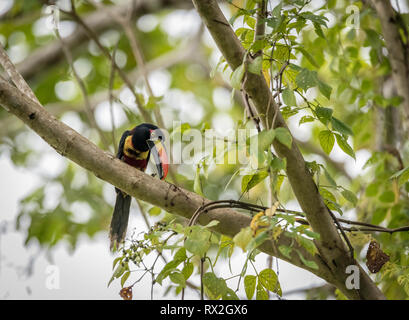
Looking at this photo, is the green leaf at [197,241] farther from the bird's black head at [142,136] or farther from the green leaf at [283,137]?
the bird's black head at [142,136]

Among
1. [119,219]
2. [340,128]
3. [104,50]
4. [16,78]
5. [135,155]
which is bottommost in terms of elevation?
Answer: [340,128]

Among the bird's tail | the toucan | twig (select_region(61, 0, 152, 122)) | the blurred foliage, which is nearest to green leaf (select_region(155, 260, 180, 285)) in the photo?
the blurred foliage

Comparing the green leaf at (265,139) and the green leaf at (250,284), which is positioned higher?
the green leaf at (265,139)

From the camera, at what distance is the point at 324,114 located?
5.21 feet

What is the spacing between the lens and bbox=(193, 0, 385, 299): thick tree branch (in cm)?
160

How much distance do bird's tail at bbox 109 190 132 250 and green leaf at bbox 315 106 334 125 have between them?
1786 mm

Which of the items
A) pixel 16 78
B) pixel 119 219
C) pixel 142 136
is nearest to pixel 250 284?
pixel 16 78

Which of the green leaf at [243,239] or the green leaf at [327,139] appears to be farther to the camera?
the green leaf at [327,139]

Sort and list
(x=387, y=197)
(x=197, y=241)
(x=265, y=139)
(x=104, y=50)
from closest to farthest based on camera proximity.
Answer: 1. (x=265, y=139)
2. (x=197, y=241)
3. (x=387, y=197)
4. (x=104, y=50)

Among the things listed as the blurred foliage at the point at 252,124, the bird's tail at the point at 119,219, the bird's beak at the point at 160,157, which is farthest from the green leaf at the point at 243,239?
the bird's tail at the point at 119,219

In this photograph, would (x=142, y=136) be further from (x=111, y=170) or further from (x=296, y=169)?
(x=296, y=169)

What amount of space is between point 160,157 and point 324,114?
119 cm

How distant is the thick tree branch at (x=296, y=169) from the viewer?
1601 millimetres

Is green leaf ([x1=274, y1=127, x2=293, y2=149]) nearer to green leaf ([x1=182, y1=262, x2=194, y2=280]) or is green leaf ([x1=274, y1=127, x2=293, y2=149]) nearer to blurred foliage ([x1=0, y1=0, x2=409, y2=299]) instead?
blurred foliage ([x1=0, y1=0, x2=409, y2=299])
